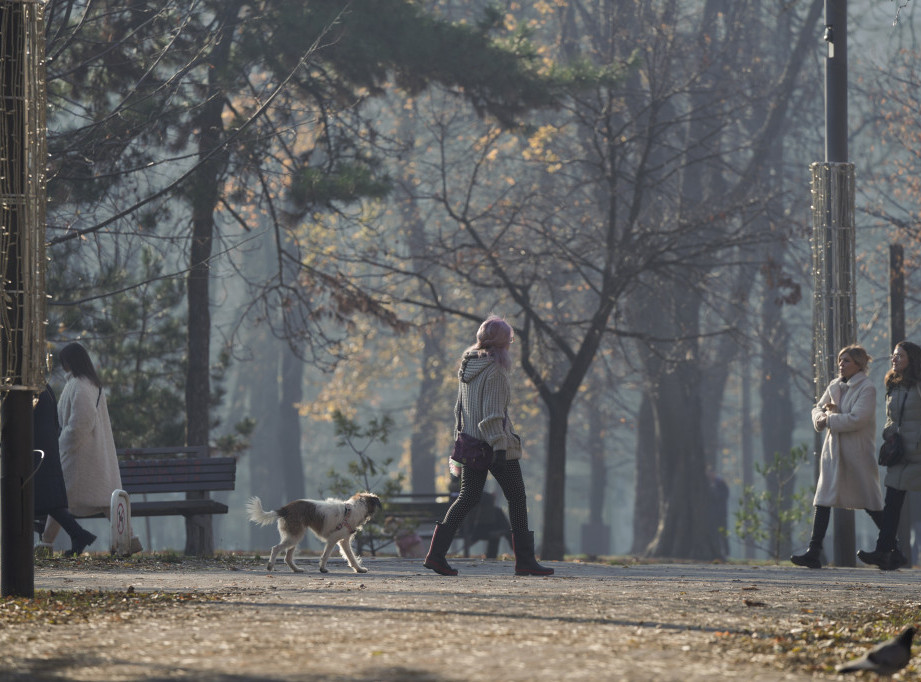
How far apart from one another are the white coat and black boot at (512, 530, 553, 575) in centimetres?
391

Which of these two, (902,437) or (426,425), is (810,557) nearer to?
(902,437)

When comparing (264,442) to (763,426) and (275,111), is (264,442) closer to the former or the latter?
(763,426)

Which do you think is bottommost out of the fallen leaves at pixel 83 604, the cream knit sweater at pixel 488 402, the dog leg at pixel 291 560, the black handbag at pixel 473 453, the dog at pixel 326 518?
the fallen leaves at pixel 83 604

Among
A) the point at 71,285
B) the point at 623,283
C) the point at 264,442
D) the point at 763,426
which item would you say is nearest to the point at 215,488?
the point at 71,285

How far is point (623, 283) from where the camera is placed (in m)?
18.9

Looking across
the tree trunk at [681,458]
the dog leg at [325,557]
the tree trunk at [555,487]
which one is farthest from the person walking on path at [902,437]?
the tree trunk at [681,458]

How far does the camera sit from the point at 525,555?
1089 cm

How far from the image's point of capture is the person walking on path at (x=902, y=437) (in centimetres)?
1272

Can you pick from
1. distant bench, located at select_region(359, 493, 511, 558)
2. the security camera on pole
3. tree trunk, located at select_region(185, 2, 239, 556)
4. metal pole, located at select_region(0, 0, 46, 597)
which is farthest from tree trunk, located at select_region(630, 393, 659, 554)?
metal pole, located at select_region(0, 0, 46, 597)

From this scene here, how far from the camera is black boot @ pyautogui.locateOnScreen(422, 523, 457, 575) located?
1080 centimetres

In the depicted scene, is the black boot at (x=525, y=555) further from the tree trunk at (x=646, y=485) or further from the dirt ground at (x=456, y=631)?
the tree trunk at (x=646, y=485)

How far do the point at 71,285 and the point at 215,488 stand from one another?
213 inches

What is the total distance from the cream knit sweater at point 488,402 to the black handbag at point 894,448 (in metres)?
3.91

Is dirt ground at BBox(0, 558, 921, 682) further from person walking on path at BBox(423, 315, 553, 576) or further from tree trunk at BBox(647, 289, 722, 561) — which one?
tree trunk at BBox(647, 289, 722, 561)
